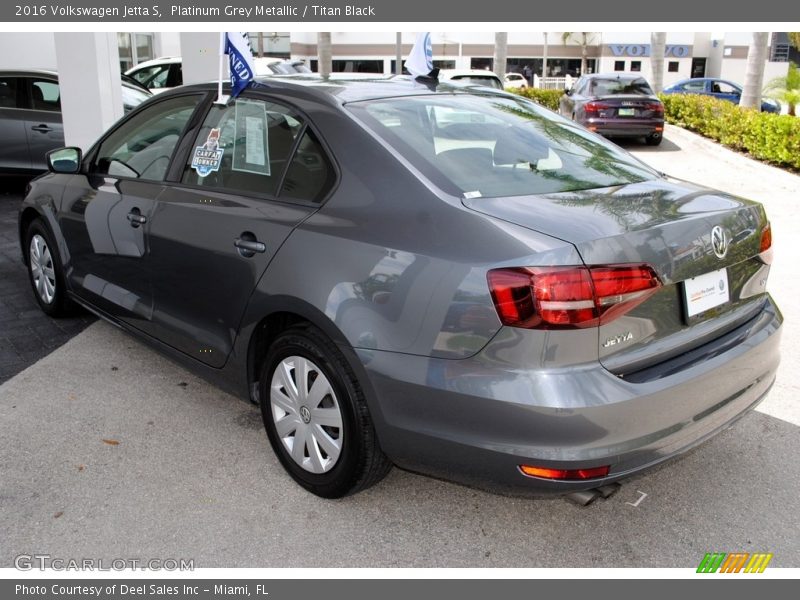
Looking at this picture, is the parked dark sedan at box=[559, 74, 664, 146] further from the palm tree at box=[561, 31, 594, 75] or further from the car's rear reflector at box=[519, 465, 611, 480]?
the palm tree at box=[561, 31, 594, 75]

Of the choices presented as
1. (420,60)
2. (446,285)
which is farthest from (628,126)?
(446,285)

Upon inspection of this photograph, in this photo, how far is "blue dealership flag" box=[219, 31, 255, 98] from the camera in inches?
150

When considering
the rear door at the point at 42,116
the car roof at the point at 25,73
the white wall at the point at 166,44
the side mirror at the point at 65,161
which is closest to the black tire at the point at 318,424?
the side mirror at the point at 65,161

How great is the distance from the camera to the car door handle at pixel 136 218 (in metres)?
4.11

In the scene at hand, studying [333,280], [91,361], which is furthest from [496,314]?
[91,361]

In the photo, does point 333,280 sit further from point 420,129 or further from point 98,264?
point 98,264

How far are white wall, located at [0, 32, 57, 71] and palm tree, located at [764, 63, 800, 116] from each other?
15.4m

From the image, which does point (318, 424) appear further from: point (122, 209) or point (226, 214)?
point (122, 209)

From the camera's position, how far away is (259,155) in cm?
361

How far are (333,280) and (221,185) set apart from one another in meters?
1.07

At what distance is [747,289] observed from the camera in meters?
3.19

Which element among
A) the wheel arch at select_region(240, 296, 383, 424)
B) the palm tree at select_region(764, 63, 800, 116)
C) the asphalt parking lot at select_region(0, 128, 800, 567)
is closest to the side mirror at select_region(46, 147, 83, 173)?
the asphalt parking lot at select_region(0, 128, 800, 567)

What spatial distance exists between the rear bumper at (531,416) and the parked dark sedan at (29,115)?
8722 millimetres

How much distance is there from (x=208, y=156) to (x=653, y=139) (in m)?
14.1
